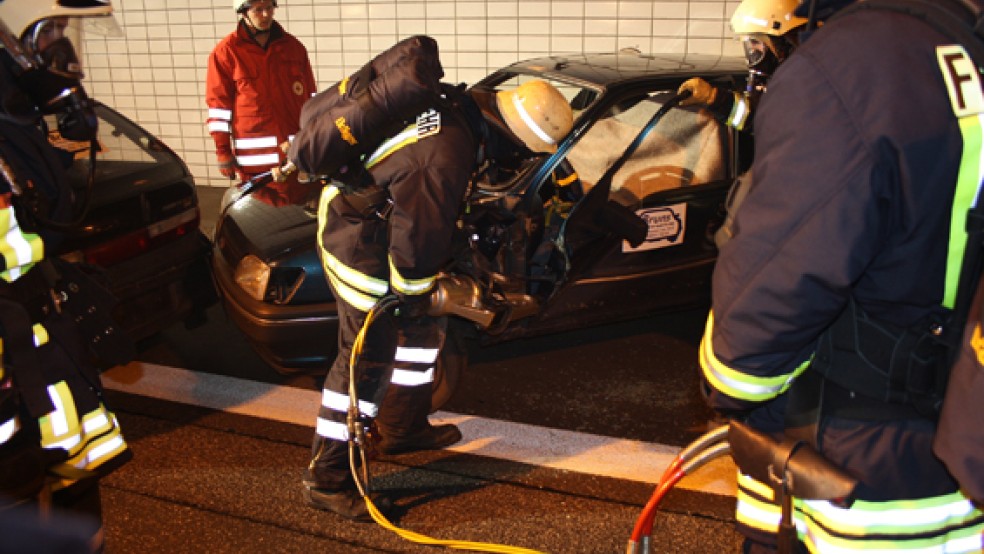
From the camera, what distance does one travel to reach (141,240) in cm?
388

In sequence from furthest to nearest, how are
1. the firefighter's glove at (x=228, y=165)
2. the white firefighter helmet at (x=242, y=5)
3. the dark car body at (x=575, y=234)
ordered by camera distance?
the firefighter's glove at (x=228, y=165) < the white firefighter helmet at (x=242, y=5) < the dark car body at (x=575, y=234)

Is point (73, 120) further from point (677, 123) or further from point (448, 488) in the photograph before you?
point (677, 123)

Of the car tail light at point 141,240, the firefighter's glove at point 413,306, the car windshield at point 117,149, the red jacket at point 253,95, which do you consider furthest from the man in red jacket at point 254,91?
the firefighter's glove at point 413,306

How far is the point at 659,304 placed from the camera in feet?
14.1

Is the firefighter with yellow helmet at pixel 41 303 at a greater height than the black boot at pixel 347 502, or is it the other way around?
the firefighter with yellow helmet at pixel 41 303

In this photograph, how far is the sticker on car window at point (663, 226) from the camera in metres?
4.11

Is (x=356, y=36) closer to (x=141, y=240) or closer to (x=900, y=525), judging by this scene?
(x=141, y=240)

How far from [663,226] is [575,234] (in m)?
0.59

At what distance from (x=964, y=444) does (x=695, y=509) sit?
180cm

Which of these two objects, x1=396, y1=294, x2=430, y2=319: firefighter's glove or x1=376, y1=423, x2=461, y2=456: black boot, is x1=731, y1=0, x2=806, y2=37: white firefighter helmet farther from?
x1=376, y1=423, x2=461, y2=456: black boot

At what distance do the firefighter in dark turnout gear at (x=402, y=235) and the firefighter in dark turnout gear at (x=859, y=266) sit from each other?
1.27 m

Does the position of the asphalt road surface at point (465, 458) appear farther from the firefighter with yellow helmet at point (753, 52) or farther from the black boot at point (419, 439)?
the firefighter with yellow helmet at point (753, 52)

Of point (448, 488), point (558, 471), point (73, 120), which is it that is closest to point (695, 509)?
point (558, 471)

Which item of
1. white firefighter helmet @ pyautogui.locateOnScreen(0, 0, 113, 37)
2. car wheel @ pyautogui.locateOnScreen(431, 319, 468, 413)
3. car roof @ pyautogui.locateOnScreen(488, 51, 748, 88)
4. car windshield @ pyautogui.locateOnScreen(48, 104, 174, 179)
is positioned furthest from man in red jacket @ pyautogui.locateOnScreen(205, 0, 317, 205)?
white firefighter helmet @ pyautogui.locateOnScreen(0, 0, 113, 37)
